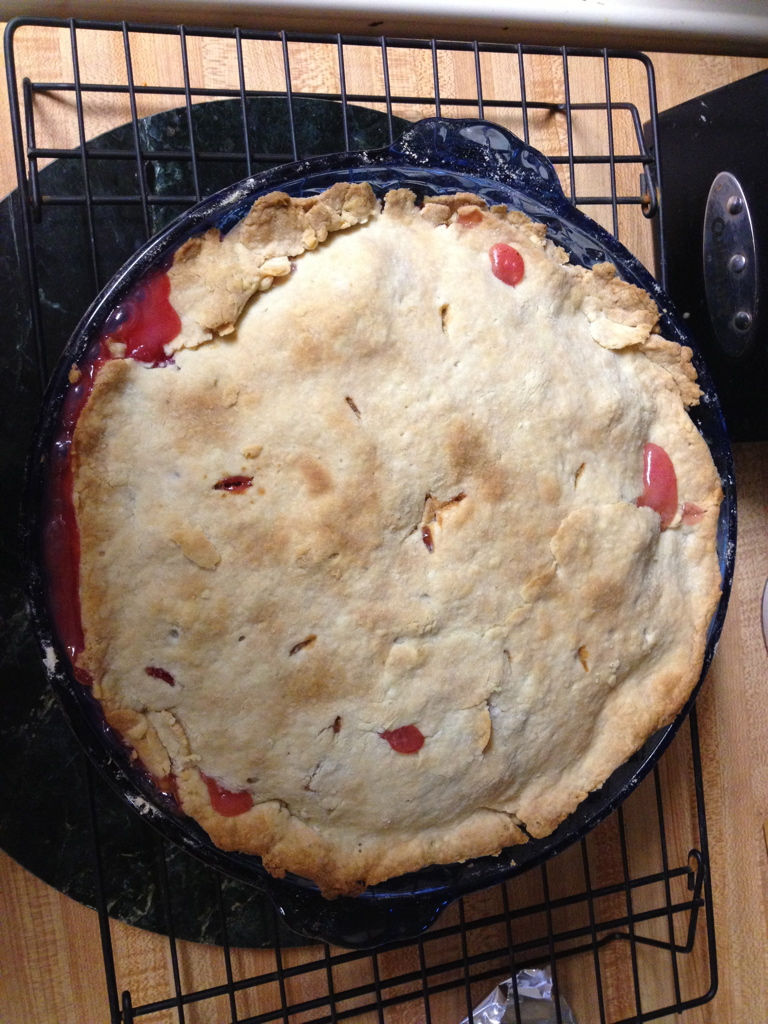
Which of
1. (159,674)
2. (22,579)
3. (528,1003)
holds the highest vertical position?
(22,579)

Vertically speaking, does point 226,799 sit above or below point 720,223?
below

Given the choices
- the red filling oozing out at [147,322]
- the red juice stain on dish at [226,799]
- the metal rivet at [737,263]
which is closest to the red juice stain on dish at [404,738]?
the red juice stain on dish at [226,799]

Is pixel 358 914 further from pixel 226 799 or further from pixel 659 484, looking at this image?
pixel 659 484

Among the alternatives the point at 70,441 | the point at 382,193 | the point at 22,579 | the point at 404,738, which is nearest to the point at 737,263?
the point at 382,193

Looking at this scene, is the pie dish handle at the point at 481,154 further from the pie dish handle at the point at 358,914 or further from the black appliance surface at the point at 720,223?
the pie dish handle at the point at 358,914

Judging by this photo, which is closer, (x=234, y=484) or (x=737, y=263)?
(x=234, y=484)

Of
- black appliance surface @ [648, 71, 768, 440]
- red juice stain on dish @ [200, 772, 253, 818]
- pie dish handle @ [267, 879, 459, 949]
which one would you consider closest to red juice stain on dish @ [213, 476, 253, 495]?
red juice stain on dish @ [200, 772, 253, 818]

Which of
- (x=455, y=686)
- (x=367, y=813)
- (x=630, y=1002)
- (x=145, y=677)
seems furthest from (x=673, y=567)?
(x=630, y=1002)
